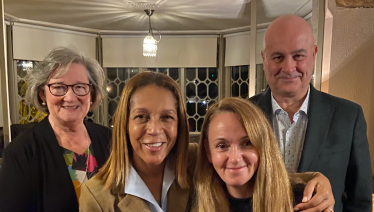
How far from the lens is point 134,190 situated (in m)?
1.12

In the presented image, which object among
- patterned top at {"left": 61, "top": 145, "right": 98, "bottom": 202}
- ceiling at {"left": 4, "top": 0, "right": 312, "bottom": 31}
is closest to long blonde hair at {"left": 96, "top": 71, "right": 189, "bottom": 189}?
patterned top at {"left": 61, "top": 145, "right": 98, "bottom": 202}

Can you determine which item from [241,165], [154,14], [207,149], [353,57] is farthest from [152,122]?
[154,14]

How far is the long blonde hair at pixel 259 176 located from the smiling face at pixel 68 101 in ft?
2.23

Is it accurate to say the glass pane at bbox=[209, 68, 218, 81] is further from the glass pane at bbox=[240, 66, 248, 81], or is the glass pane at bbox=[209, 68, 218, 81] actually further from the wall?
the wall

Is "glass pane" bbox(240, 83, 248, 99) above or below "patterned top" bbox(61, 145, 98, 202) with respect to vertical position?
above

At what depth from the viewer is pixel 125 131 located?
3.67 ft

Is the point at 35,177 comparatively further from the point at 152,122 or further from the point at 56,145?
the point at 152,122

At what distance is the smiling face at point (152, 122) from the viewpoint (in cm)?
108

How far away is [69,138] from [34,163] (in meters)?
0.20

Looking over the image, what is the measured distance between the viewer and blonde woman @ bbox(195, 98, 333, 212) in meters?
1.01

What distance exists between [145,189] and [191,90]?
4402 mm

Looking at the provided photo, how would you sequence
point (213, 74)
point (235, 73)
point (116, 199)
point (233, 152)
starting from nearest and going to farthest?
1. point (233, 152)
2. point (116, 199)
3. point (235, 73)
4. point (213, 74)

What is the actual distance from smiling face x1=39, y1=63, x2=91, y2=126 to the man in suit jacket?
879 millimetres

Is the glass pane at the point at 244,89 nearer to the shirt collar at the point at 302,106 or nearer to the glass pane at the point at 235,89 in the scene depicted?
the glass pane at the point at 235,89
